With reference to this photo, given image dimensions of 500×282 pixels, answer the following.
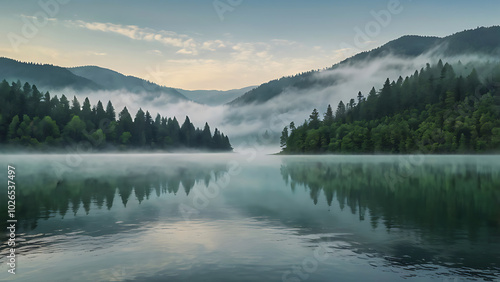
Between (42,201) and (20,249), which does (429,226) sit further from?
(42,201)

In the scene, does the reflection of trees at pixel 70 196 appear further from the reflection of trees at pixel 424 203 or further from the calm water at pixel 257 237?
the reflection of trees at pixel 424 203

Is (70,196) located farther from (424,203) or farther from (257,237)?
(424,203)

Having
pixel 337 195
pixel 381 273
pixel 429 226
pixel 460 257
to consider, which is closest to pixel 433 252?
pixel 460 257

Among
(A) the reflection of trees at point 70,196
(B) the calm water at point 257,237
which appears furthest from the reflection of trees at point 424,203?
(A) the reflection of trees at point 70,196

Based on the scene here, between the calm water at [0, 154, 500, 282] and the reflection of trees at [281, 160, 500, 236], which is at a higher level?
the calm water at [0, 154, 500, 282]

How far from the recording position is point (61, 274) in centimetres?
1864

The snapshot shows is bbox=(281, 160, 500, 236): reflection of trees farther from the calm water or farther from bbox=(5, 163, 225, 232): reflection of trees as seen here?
bbox=(5, 163, 225, 232): reflection of trees

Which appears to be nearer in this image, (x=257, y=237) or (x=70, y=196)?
(x=257, y=237)

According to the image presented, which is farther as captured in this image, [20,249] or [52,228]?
[52,228]

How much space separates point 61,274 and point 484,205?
38704 millimetres

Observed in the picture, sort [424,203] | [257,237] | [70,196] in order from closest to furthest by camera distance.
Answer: [257,237] → [424,203] → [70,196]

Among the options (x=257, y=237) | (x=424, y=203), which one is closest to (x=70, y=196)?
(x=257, y=237)

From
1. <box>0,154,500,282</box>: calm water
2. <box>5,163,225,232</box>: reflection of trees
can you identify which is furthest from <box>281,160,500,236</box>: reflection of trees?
<box>5,163,225,232</box>: reflection of trees

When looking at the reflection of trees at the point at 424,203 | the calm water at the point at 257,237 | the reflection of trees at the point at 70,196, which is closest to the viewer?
the calm water at the point at 257,237
